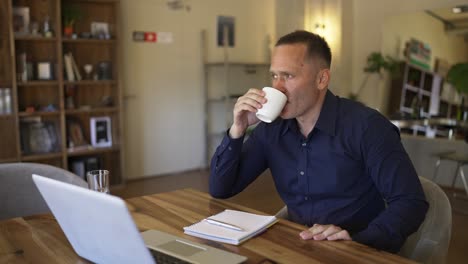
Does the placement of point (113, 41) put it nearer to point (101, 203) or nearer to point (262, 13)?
point (262, 13)

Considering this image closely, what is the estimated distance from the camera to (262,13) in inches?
255

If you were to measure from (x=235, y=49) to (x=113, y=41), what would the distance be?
198 centimetres

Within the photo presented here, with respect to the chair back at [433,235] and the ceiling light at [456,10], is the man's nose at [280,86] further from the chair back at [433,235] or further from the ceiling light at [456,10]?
the ceiling light at [456,10]

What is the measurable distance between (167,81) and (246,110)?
430cm

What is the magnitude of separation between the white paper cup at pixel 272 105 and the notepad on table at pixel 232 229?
31cm

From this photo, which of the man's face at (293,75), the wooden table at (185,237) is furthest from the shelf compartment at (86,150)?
the man's face at (293,75)

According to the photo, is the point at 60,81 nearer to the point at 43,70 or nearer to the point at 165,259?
the point at 43,70

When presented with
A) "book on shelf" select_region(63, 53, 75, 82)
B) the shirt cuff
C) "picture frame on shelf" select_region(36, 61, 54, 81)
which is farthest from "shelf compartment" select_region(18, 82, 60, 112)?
the shirt cuff

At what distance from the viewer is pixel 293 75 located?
4.79 ft

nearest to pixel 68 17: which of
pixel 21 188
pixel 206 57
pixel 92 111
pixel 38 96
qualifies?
pixel 38 96

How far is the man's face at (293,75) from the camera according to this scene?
1458 mm

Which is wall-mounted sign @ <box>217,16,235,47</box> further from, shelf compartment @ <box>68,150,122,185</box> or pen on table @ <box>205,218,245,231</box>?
pen on table @ <box>205,218,245,231</box>

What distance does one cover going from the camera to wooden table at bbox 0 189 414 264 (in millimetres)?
1041

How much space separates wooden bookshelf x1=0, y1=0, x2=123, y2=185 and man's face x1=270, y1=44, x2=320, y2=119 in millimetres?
3580
